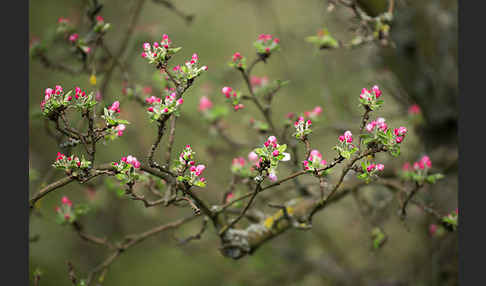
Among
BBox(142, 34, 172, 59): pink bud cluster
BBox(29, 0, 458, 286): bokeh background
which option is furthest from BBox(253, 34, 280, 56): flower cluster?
BBox(142, 34, 172, 59): pink bud cluster

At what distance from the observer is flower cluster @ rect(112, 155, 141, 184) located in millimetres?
1843

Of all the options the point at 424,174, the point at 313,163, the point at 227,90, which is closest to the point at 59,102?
the point at 227,90

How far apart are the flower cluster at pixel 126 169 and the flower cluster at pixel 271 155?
573 mm

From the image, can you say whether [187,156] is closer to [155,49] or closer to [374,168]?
[155,49]

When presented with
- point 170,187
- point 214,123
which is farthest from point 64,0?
point 170,187

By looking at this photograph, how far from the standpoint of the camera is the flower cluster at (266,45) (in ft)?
7.71

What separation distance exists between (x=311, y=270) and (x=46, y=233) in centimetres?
329

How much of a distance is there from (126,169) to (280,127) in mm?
2035

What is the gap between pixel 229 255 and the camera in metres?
2.47

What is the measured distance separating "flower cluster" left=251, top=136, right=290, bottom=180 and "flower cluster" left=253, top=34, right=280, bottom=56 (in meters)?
0.74

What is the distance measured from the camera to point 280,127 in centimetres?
367

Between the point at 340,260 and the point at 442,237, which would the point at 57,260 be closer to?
the point at 340,260

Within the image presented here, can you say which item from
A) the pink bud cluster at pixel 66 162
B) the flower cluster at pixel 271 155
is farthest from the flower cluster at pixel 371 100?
the pink bud cluster at pixel 66 162

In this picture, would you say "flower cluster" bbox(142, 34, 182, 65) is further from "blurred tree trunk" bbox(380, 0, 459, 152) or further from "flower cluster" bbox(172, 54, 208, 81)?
"blurred tree trunk" bbox(380, 0, 459, 152)
